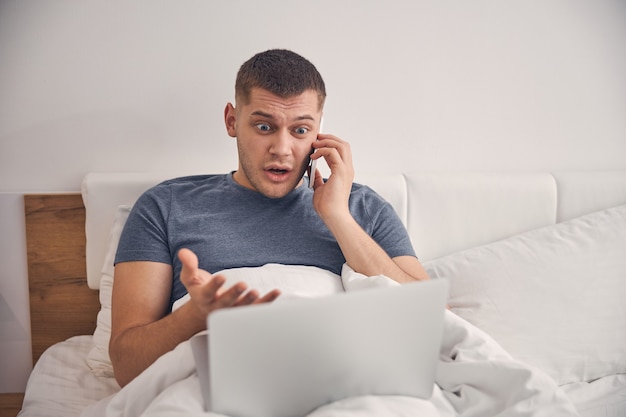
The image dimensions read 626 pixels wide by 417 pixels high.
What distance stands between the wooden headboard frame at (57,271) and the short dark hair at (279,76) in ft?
2.04

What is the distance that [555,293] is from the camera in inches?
54.7

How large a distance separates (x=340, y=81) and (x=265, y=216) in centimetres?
55

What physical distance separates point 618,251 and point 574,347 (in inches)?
12.7

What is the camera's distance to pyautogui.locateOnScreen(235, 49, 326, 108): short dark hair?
4.15ft

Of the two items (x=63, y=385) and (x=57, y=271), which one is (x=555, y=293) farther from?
(x=57, y=271)

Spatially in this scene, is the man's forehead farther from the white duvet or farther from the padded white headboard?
the white duvet

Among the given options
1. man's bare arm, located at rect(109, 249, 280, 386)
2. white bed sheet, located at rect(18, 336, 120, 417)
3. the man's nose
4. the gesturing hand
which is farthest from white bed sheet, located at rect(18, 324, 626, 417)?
the man's nose

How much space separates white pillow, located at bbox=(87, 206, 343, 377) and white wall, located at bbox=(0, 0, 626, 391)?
29 cm

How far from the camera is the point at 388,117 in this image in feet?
5.54

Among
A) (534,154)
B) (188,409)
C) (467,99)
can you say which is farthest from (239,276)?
(534,154)

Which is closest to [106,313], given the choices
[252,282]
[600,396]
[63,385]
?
[63,385]

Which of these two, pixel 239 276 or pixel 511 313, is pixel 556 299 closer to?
pixel 511 313

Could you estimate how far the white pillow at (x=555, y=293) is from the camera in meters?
1.31

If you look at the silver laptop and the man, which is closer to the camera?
the silver laptop
